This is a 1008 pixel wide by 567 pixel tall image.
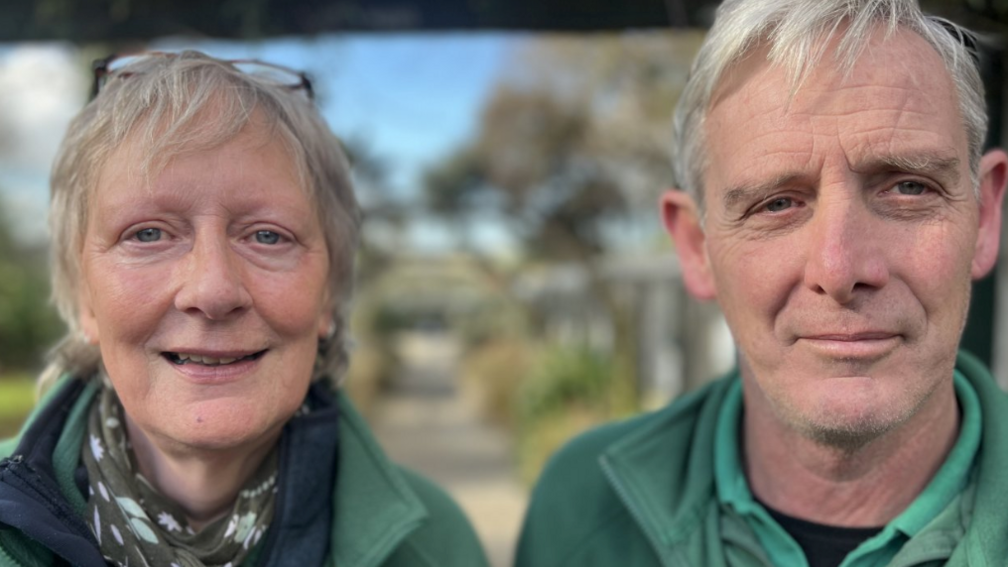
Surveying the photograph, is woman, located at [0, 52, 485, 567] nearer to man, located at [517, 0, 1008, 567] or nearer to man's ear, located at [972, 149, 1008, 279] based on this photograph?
man, located at [517, 0, 1008, 567]

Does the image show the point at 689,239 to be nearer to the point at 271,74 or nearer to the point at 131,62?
the point at 271,74

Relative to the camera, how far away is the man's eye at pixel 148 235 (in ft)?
5.26

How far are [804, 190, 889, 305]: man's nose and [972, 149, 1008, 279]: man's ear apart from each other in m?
0.32

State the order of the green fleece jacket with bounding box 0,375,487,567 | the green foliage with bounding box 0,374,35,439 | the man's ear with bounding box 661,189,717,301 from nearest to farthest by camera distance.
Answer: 1. the green fleece jacket with bounding box 0,375,487,567
2. the man's ear with bounding box 661,189,717,301
3. the green foliage with bounding box 0,374,35,439

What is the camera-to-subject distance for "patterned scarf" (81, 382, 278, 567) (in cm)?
153

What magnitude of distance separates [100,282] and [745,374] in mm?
1266

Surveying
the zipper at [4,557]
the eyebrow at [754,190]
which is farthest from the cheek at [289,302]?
the eyebrow at [754,190]

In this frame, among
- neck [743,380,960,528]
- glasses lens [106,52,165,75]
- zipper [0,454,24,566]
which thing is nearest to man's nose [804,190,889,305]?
neck [743,380,960,528]

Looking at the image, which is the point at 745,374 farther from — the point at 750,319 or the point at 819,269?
the point at 819,269

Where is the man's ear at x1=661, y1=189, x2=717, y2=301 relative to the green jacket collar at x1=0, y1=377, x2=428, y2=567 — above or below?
above

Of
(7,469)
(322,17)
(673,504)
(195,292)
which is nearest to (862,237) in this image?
(673,504)

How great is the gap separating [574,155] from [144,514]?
32.8 ft

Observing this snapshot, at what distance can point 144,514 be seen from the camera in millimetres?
1585

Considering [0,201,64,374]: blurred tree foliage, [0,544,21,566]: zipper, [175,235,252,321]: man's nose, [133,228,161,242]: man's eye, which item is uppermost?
[133,228,161,242]: man's eye
